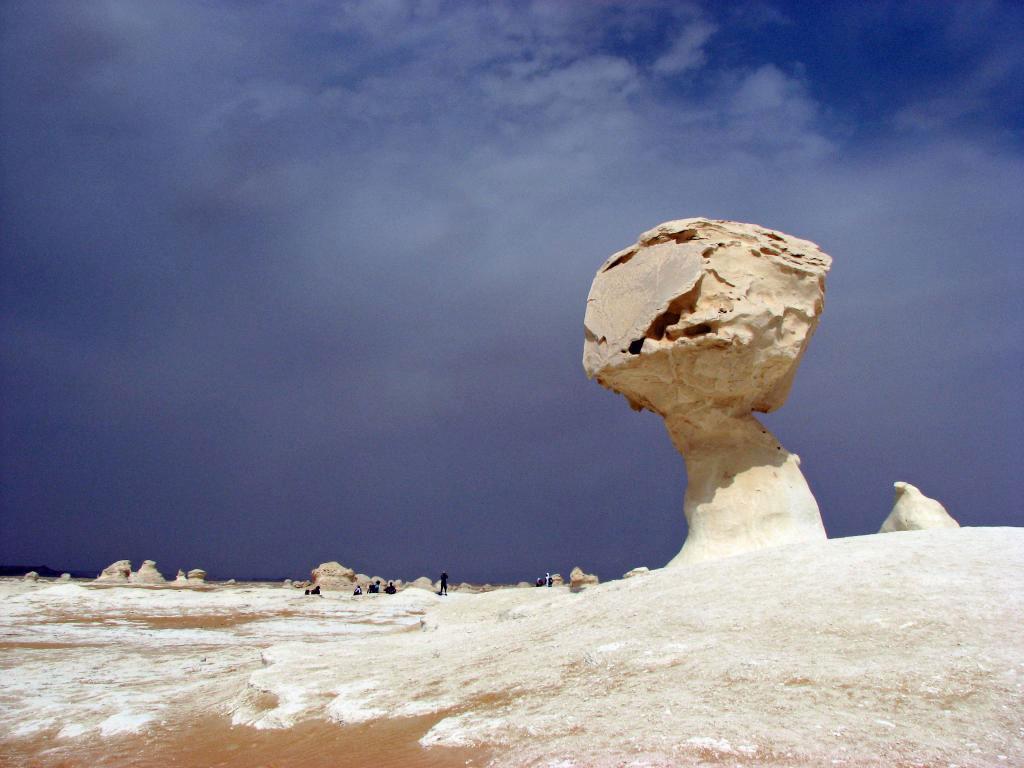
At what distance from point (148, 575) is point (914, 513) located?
2973cm

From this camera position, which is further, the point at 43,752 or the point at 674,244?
the point at 674,244

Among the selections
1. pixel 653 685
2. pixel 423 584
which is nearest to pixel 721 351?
pixel 653 685

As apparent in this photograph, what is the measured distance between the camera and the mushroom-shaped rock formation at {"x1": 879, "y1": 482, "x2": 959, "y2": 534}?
1013 centimetres

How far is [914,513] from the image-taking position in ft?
33.7

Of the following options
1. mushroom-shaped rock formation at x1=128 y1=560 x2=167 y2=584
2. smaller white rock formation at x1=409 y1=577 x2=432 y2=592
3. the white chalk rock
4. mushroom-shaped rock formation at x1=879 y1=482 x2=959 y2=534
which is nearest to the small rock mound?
smaller white rock formation at x1=409 y1=577 x2=432 y2=592

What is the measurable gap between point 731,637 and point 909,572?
2.04 metres

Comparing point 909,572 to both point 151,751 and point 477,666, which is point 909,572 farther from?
point 151,751

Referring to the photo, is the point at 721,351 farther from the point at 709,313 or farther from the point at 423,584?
the point at 423,584

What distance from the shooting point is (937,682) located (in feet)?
15.1

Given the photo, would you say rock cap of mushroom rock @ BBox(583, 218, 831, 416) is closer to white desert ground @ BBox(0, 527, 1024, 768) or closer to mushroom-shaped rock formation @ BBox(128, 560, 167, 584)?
white desert ground @ BBox(0, 527, 1024, 768)

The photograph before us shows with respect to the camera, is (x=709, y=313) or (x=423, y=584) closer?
(x=709, y=313)

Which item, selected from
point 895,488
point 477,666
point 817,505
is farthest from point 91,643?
point 895,488

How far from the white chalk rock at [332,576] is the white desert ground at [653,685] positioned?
771 inches

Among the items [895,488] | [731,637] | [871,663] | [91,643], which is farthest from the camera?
[91,643]
